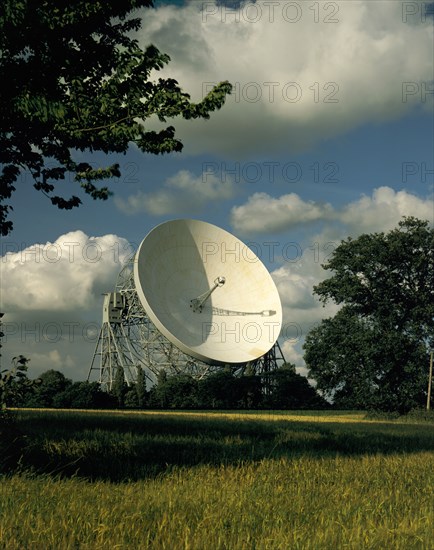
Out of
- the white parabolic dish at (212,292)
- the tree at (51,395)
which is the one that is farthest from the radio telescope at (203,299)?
the tree at (51,395)

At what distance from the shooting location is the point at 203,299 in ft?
200

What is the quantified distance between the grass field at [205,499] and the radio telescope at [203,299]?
37960mm

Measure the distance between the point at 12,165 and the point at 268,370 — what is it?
68095 millimetres

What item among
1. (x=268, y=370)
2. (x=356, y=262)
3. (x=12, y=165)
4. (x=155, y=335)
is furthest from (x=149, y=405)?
(x=12, y=165)

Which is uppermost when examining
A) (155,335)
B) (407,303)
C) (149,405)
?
(407,303)

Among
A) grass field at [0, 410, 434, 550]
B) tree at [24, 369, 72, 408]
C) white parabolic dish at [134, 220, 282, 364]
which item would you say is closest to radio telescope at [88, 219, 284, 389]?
white parabolic dish at [134, 220, 282, 364]

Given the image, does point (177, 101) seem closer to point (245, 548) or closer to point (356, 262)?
point (245, 548)

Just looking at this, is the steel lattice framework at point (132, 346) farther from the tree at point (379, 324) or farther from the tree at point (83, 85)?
the tree at point (83, 85)

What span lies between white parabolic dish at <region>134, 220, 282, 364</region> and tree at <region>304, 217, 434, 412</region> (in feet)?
17.9

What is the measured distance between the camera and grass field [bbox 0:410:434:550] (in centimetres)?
762

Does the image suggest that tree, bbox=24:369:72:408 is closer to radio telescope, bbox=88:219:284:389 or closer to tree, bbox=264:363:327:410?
radio telescope, bbox=88:219:284:389

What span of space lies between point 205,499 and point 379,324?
2067 inches

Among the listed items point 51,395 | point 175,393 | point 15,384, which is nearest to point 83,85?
point 15,384

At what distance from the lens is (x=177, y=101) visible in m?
15.1
